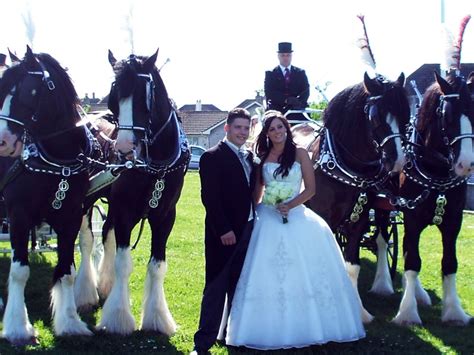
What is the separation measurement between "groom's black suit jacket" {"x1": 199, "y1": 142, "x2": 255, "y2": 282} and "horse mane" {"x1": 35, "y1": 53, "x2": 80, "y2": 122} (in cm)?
121

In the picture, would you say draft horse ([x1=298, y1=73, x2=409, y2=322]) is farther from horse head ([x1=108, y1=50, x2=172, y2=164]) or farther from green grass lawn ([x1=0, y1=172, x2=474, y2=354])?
horse head ([x1=108, y1=50, x2=172, y2=164])

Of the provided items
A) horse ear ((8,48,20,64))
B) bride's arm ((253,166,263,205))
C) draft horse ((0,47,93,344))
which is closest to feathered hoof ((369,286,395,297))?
bride's arm ((253,166,263,205))

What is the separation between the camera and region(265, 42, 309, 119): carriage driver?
8141 mm

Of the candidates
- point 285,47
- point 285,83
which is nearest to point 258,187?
point 285,83

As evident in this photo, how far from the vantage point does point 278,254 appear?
5.49 m

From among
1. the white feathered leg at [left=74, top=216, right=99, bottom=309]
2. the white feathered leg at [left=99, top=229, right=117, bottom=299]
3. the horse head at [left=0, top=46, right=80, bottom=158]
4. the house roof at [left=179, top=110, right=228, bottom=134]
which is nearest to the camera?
the horse head at [left=0, top=46, right=80, bottom=158]

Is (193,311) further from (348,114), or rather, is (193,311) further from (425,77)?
(425,77)

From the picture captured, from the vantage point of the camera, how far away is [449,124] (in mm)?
6004

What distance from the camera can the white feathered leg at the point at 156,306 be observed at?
6242 millimetres

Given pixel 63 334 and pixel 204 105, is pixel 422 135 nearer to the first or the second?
pixel 63 334

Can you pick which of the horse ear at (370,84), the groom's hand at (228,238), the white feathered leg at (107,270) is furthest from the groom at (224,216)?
the white feathered leg at (107,270)

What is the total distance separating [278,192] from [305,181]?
282 mm

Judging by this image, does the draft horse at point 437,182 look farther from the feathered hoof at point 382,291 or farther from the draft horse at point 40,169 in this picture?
the draft horse at point 40,169

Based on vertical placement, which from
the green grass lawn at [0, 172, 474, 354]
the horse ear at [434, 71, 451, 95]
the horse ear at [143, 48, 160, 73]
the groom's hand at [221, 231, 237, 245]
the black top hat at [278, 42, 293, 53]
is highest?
the black top hat at [278, 42, 293, 53]
